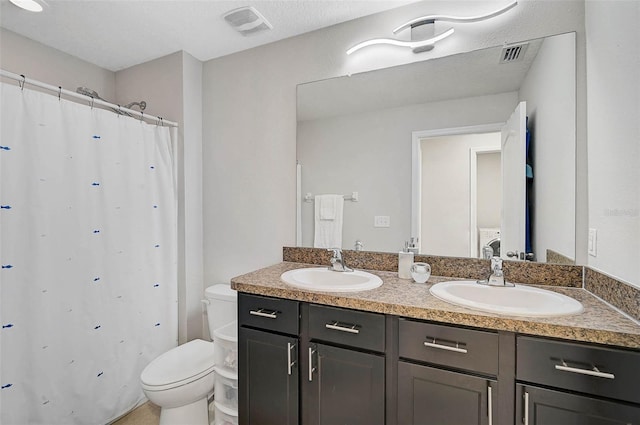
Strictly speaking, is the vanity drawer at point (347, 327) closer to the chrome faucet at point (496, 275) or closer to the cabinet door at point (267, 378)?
the cabinet door at point (267, 378)

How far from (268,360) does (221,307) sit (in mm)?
752

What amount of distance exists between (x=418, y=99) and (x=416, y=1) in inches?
20.8

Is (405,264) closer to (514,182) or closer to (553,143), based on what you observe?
(514,182)

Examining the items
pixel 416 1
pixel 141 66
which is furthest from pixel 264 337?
pixel 141 66

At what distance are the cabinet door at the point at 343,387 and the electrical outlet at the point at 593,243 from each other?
1.00 meters

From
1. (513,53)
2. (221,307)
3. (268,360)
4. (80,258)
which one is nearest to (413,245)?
(268,360)

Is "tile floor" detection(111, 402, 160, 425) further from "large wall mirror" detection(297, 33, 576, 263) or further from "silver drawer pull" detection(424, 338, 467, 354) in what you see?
"silver drawer pull" detection(424, 338, 467, 354)

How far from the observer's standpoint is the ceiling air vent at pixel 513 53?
58.4 inches

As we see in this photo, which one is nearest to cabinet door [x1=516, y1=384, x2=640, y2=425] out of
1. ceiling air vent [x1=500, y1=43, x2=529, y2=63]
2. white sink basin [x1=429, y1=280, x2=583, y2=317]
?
white sink basin [x1=429, y1=280, x2=583, y2=317]

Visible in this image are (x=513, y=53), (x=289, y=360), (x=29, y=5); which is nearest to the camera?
(x=289, y=360)

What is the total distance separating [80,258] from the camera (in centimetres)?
175

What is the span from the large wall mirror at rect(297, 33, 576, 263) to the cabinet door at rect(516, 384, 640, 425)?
2.19ft

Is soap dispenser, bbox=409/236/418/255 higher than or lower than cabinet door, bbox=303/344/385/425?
higher

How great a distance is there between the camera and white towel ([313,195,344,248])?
191 cm
